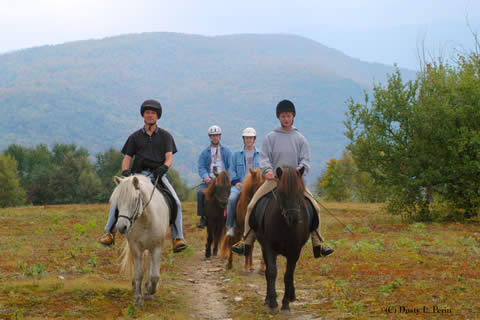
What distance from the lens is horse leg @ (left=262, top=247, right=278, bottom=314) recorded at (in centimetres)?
735

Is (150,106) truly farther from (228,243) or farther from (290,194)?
(228,243)

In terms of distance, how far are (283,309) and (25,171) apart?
79696 mm

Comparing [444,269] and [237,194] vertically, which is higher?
[237,194]

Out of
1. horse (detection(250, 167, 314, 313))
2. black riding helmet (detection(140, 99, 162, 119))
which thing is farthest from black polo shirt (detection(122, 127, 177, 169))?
horse (detection(250, 167, 314, 313))

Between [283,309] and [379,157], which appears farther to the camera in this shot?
[379,157]

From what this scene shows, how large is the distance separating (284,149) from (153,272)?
3.02 meters

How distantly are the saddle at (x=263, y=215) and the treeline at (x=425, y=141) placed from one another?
1279cm

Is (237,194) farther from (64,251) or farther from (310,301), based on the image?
(64,251)

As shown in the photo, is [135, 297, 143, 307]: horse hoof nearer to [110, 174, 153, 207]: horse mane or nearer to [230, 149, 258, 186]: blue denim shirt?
[110, 174, 153, 207]: horse mane

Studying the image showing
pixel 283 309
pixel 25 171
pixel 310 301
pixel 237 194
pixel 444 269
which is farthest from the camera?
pixel 25 171

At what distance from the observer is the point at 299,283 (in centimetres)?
962

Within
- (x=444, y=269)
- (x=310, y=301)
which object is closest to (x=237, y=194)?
(x=310, y=301)

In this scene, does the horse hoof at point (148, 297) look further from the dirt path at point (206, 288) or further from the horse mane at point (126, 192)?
the horse mane at point (126, 192)

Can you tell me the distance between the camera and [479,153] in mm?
18297
